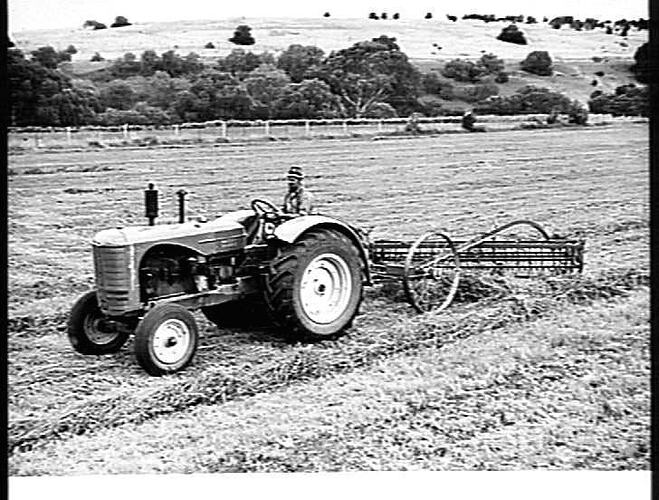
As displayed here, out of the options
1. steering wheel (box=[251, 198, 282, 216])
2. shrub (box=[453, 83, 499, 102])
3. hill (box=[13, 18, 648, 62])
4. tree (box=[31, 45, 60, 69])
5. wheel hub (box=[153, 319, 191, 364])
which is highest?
hill (box=[13, 18, 648, 62])

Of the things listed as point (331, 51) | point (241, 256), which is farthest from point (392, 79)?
point (241, 256)

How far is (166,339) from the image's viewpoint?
8.36 ft

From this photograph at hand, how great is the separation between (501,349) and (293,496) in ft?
2.03

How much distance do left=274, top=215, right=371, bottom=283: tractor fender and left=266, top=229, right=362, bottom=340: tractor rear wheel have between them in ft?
0.04

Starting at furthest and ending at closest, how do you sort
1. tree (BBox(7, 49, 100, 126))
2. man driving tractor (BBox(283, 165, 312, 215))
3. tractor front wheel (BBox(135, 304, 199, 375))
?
man driving tractor (BBox(283, 165, 312, 215))
tree (BBox(7, 49, 100, 126))
tractor front wheel (BBox(135, 304, 199, 375))

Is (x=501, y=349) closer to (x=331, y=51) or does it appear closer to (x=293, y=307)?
(x=293, y=307)

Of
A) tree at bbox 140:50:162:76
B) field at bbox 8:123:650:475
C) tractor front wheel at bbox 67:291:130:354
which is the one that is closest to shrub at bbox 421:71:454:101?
field at bbox 8:123:650:475

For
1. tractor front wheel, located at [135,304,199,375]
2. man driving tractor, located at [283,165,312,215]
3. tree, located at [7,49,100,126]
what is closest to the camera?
tractor front wheel, located at [135,304,199,375]

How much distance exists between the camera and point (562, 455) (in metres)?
2.65

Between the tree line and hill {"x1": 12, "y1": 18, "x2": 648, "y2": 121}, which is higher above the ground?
hill {"x1": 12, "y1": 18, "x2": 648, "y2": 121}

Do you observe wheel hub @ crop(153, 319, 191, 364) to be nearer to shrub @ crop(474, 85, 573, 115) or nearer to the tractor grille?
the tractor grille

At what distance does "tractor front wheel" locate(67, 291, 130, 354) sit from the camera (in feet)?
8.47

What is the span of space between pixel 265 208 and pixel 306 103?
0.29 m

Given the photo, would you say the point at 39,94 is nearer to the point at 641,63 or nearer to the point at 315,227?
the point at 315,227
